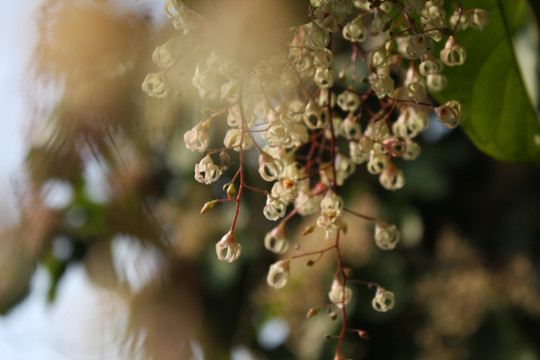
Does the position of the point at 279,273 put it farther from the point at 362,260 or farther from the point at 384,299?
the point at 362,260

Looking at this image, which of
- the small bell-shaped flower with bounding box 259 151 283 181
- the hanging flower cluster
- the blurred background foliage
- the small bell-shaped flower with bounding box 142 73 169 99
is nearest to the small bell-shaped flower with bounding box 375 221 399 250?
the hanging flower cluster

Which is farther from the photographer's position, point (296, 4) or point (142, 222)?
point (142, 222)

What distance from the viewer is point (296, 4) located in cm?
37

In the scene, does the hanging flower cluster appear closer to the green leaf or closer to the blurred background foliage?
the green leaf

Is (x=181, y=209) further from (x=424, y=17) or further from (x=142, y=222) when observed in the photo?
(x=424, y=17)

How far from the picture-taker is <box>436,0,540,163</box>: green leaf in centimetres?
64

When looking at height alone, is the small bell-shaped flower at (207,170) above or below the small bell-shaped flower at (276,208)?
above

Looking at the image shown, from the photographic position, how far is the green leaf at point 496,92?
2.09ft

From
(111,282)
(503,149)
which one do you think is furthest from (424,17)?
(111,282)

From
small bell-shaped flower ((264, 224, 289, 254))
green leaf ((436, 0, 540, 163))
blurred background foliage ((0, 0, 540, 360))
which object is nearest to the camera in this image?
small bell-shaped flower ((264, 224, 289, 254))

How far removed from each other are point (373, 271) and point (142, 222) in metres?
1.13

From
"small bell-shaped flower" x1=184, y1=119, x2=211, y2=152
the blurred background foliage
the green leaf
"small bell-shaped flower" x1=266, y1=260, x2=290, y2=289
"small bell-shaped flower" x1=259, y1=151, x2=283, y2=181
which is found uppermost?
"small bell-shaped flower" x1=184, y1=119, x2=211, y2=152

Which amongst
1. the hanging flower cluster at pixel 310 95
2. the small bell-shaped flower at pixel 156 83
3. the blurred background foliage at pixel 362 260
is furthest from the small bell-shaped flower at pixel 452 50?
the blurred background foliage at pixel 362 260

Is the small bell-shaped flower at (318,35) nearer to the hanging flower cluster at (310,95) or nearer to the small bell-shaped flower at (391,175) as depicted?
the hanging flower cluster at (310,95)
